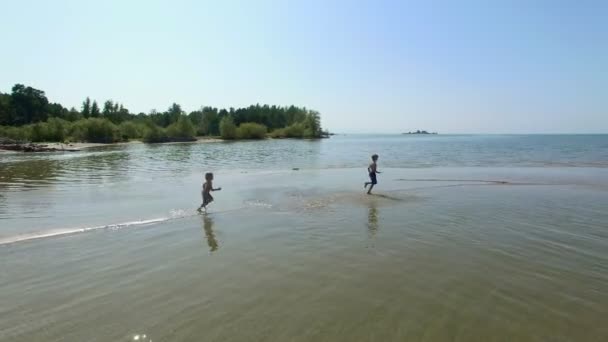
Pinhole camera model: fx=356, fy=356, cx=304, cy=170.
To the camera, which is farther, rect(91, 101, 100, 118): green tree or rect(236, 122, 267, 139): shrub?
rect(236, 122, 267, 139): shrub

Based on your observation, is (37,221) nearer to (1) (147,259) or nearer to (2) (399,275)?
(1) (147,259)

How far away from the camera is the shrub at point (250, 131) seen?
141 meters

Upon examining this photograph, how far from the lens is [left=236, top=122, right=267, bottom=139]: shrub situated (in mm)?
141375

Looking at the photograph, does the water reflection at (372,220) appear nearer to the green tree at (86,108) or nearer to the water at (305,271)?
the water at (305,271)

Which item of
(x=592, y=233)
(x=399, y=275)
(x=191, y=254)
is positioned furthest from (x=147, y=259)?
(x=592, y=233)

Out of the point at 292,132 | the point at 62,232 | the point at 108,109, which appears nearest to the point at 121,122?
the point at 108,109

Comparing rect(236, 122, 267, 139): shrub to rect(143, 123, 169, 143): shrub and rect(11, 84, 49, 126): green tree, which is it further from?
rect(11, 84, 49, 126): green tree

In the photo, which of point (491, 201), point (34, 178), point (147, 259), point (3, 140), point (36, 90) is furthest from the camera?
point (36, 90)

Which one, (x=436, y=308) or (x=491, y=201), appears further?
(x=491, y=201)

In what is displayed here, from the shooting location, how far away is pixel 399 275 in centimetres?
725

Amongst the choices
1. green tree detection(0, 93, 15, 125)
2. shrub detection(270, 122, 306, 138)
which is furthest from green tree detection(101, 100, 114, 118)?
shrub detection(270, 122, 306, 138)

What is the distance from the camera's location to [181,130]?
400 feet

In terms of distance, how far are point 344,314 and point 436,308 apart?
1.57 m

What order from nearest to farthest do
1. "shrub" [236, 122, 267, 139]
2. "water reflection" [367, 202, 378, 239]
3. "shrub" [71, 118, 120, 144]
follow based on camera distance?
"water reflection" [367, 202, 378, 239] → "shrub" [71, 118, 120, 144] → "shrub" [236, 122, 267, 139]
